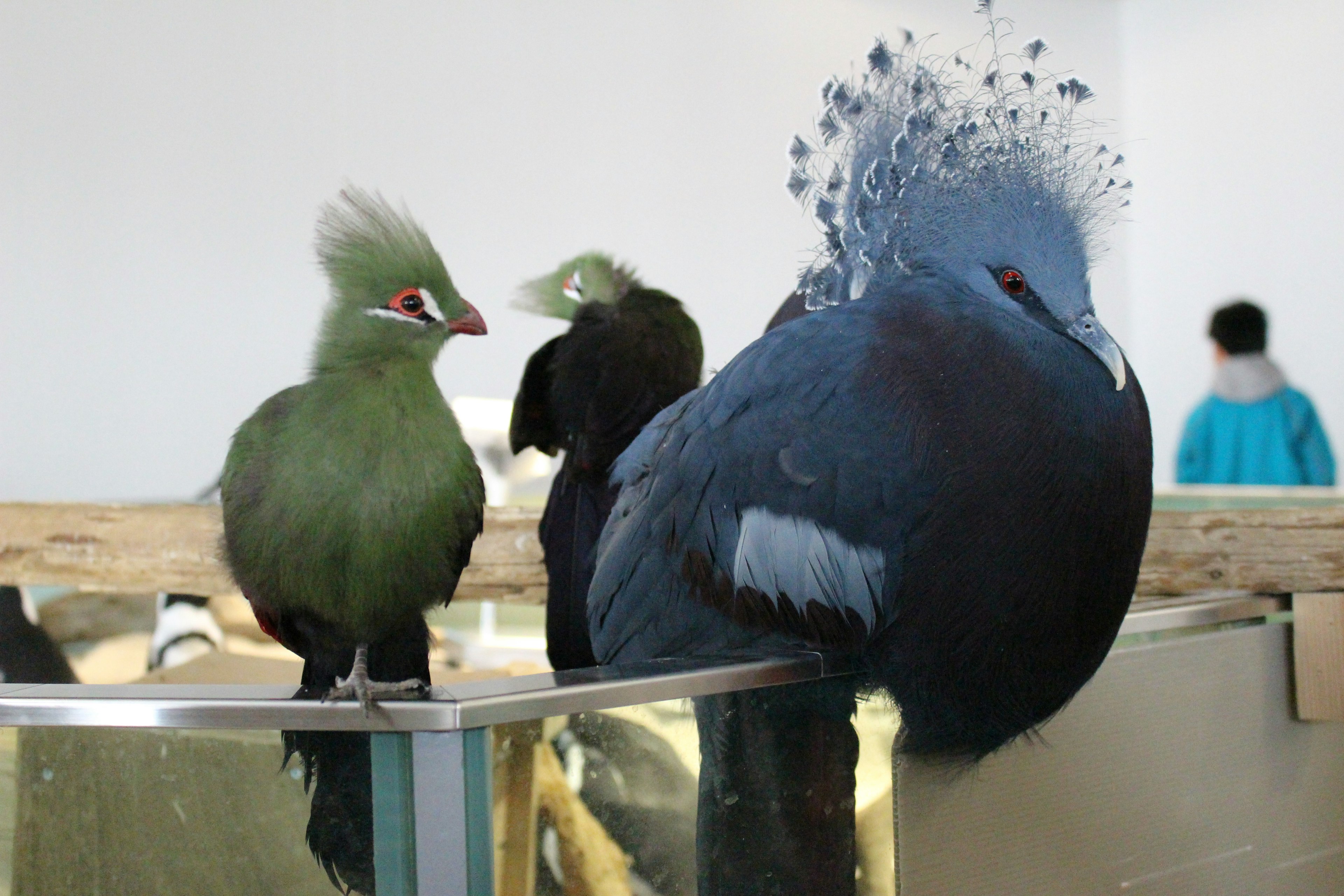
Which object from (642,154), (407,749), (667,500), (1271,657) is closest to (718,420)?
(667,500)

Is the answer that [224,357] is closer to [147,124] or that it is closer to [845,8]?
[147,124]

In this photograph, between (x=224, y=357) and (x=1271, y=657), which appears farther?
(x=224, y=357)

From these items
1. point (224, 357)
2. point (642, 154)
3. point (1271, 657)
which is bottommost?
point (1271, 657)

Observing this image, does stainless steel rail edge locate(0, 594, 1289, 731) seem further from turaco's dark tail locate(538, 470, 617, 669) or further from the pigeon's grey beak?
turaco's dark tail locate(538, 470, 617, 669)

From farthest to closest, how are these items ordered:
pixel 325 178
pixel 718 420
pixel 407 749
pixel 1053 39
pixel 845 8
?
pixel 1053 39 → pixel 845 8 → pixel 325 178 → pixel 718 420 → pixel 407 749

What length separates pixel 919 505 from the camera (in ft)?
2.99

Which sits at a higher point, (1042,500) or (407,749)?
(1042,500)

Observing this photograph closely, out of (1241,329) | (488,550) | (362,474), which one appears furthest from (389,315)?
(1241,329)

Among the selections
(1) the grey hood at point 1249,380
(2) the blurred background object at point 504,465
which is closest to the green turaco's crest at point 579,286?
(2) the blurred background object at point 504,465

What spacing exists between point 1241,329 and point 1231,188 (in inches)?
59.9

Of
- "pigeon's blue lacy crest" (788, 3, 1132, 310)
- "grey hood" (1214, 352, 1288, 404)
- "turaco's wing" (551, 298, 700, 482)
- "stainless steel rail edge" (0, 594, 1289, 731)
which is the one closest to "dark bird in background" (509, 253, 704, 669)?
"turaco's wing" (551, 298, 700, 482)

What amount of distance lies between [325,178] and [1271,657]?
350cm

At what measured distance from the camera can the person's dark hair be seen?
A: 149 inches

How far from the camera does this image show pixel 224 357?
3832 millimetres
